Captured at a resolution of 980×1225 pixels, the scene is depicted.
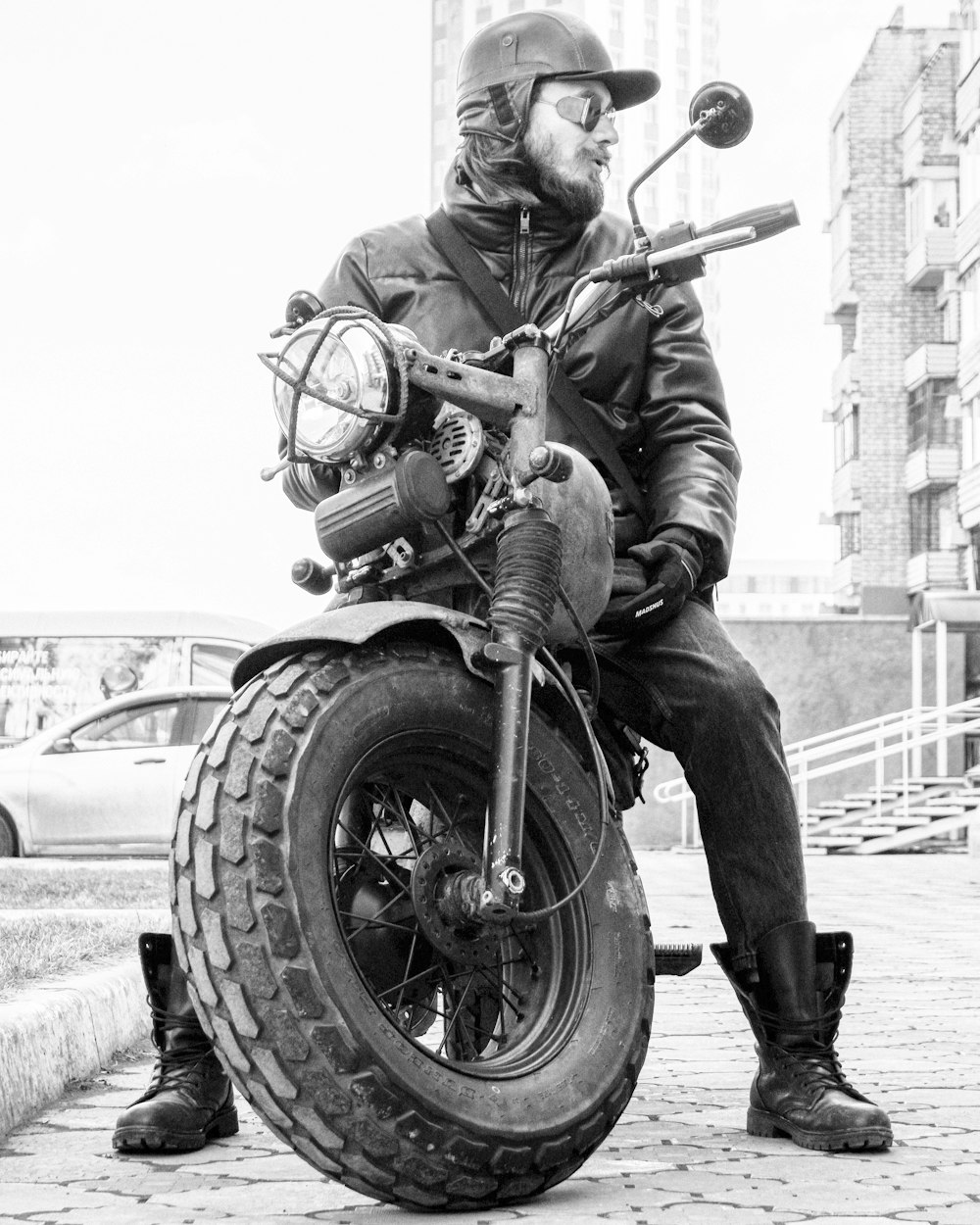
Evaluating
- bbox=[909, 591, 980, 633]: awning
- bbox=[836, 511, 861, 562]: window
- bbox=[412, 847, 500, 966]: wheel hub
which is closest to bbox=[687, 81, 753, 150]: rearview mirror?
bbox=[412, 847, 500, 966]: wheel hub

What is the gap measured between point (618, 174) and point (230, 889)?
120 m

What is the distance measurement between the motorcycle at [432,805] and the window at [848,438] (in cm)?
5378

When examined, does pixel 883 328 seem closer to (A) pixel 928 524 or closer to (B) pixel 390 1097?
(A) pixel 928 524

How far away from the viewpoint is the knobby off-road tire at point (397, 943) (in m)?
2.52

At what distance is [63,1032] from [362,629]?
176cm

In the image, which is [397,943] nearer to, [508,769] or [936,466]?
[508,769]

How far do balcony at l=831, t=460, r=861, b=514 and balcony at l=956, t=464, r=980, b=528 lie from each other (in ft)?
37.9

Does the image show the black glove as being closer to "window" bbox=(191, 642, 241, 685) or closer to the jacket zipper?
the jacket zipper

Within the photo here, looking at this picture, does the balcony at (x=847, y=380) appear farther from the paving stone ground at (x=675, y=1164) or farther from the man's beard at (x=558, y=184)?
the man's beard at (x=558, y=184)

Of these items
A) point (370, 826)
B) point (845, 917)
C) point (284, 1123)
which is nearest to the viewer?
point (284, 1123)

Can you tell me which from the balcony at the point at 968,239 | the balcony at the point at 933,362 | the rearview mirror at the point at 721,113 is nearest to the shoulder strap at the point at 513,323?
the rearview mirror at the point at 721,113

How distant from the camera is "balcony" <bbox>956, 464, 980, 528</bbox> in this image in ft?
140

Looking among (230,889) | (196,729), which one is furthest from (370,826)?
(196,729)

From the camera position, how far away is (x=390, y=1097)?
252 centimetres
